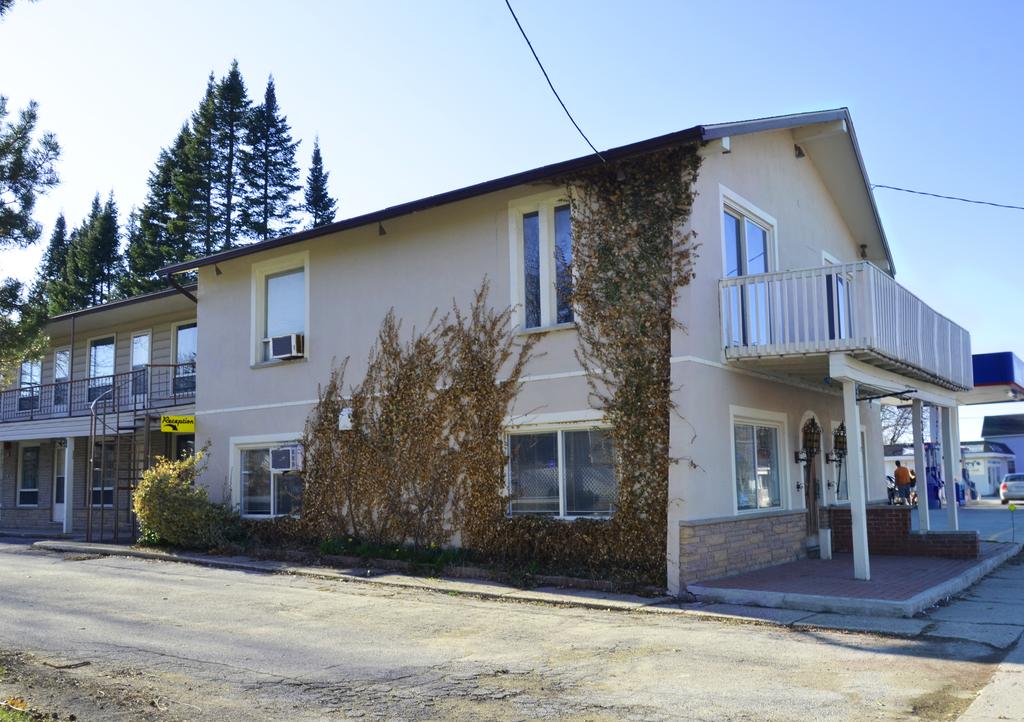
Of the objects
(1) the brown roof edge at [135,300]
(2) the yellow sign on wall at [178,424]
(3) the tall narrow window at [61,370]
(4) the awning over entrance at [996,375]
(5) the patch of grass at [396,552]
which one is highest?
(1) the brown roof edge at [135,300]

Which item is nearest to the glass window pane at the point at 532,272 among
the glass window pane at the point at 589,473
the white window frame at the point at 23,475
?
the glass window pane at the point at 589,473

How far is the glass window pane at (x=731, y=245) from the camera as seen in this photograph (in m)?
14.0

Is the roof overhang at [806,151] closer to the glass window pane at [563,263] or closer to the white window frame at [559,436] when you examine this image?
the glass window pane at [563,263]

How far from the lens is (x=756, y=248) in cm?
1511

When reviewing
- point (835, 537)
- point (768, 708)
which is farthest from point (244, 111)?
point (768, 708)

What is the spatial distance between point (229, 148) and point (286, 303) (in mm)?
26761

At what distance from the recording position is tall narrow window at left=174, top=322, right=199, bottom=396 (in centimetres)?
2122

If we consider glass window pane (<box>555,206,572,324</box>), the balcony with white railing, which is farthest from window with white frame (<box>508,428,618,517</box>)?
the balcony with white railing

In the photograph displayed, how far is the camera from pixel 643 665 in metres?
7.99

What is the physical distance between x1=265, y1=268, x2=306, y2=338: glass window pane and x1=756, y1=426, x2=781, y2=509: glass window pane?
8.37m

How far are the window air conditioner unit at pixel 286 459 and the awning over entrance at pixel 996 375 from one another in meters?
12.9

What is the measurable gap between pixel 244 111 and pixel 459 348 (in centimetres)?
3153

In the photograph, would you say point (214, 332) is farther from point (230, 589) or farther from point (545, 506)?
point (545, 506)

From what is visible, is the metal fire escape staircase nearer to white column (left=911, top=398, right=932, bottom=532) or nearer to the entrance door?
the entrance door
